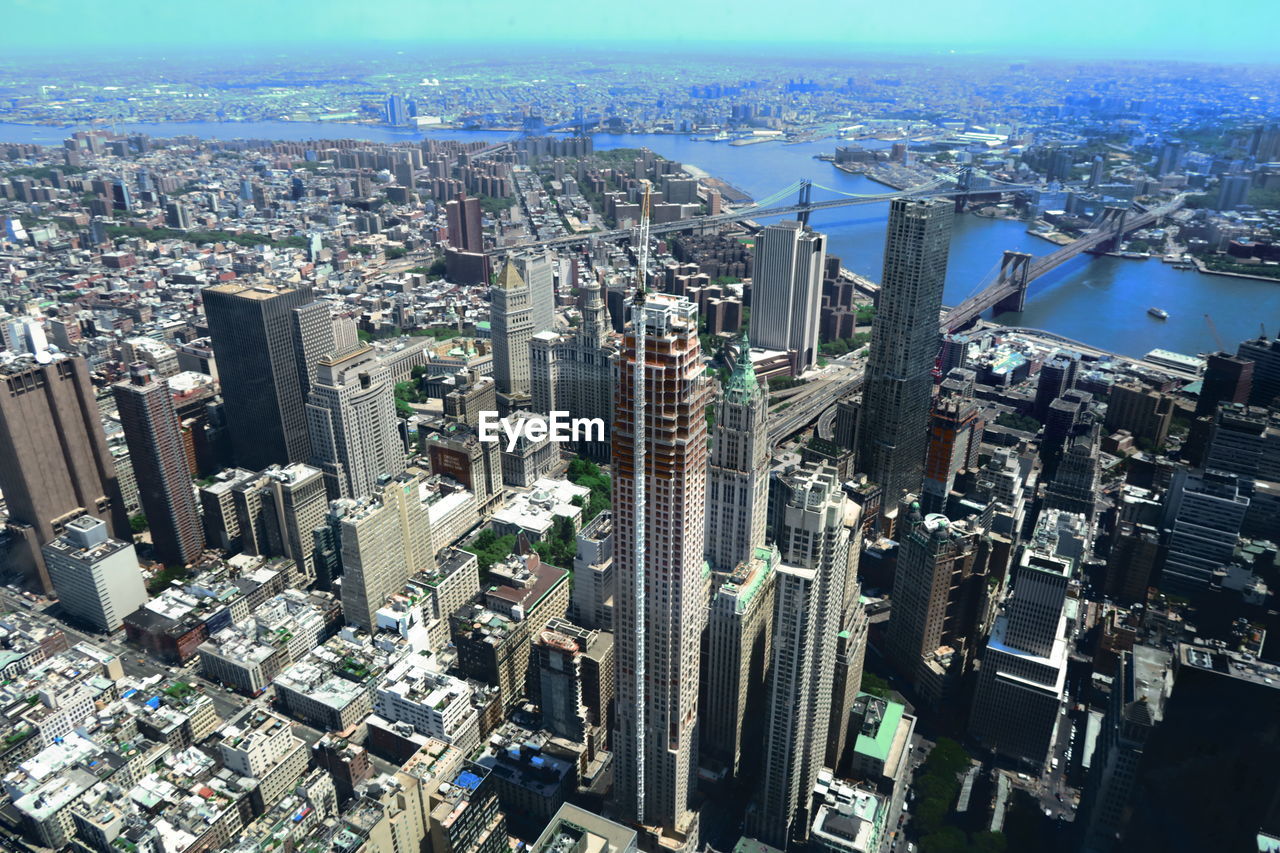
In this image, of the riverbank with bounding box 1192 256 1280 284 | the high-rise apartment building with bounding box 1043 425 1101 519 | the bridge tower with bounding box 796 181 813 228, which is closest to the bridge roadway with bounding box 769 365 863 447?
the high-rise apartment building with bounding box 1043 425 1101 519

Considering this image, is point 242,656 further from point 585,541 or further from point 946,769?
point 946,769

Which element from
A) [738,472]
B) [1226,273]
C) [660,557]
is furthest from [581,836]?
[1226,273]

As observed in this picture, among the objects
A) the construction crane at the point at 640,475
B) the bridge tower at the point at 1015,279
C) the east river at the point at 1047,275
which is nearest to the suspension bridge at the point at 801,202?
the east river at the point at 1047,275

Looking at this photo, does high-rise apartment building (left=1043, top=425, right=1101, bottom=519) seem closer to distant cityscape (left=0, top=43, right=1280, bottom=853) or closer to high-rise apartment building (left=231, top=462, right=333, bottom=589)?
distant cityscape (left=0, top=43, right=1280, bottom=853)

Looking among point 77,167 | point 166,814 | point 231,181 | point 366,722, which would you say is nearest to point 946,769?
point 366,722

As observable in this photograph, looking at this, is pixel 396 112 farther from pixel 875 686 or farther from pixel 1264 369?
pixel 875 686
